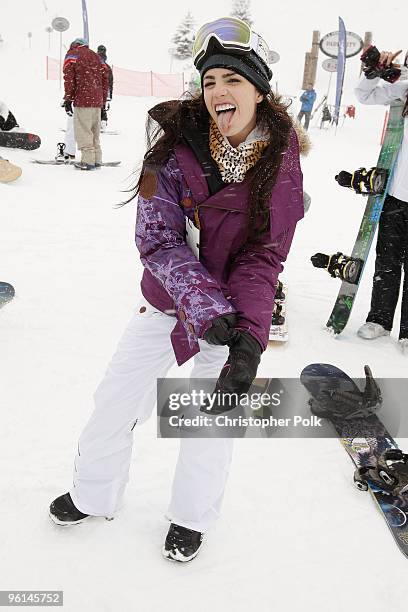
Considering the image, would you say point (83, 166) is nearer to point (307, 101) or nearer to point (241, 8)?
point (307, 101)

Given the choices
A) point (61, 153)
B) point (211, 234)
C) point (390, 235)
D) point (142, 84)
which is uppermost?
point (211, 234)

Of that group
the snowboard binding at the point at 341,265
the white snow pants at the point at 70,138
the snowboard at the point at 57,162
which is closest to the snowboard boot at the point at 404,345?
the snowboard binding at the point at 341,265

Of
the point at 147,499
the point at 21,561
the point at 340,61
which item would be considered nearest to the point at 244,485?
the point at 147,499

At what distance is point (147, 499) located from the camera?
7.82ft

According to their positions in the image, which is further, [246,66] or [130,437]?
[130,437]

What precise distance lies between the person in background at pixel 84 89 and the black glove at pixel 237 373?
7.62 meters

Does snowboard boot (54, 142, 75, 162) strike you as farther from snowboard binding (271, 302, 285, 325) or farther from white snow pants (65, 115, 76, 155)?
snowboard binding (271, 302, 285, 325)

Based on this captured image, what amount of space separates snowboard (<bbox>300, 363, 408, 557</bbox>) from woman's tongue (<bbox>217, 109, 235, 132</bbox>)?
1874 mm

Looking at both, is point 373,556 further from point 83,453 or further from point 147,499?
point 83,453

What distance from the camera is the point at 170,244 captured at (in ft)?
5.69

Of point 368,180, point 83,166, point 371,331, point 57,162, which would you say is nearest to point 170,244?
point 368,180

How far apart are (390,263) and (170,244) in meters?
2.68

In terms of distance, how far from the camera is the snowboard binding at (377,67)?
3.36 meters

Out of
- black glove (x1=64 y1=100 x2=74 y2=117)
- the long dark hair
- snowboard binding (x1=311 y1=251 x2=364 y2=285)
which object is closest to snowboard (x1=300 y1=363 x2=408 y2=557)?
snowboard binding (x1=311 y1=251 x2=364 y2=285)
